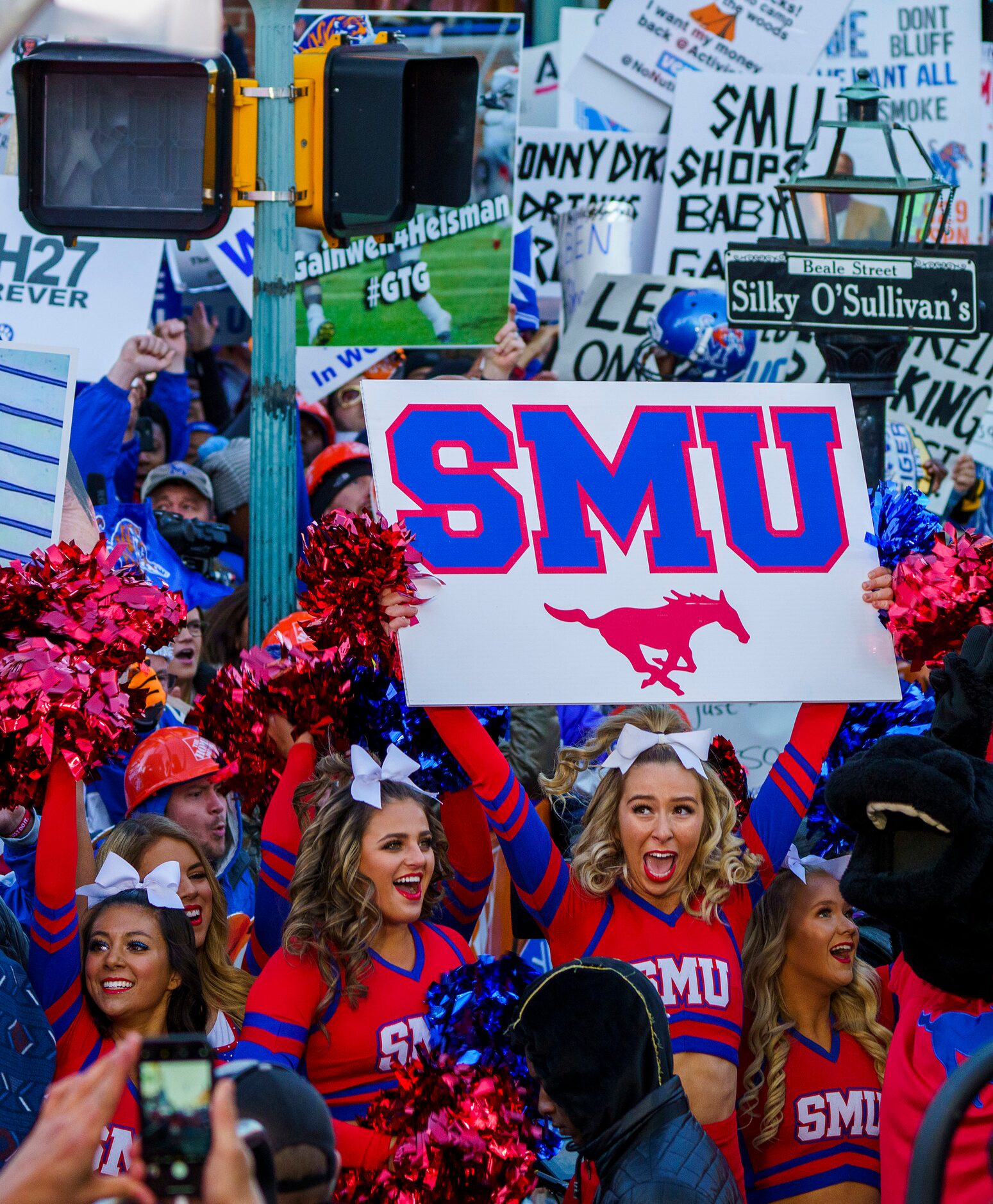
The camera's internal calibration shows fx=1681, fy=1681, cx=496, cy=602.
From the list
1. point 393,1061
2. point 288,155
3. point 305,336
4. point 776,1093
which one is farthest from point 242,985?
point 305,336

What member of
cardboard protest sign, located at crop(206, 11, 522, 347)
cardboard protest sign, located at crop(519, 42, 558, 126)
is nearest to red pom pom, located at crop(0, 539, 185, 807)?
cardboard protest sign, located at crop(206, 11, 522, 347)

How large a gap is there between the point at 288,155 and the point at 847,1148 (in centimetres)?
249

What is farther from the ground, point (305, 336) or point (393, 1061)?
point (305, 336)

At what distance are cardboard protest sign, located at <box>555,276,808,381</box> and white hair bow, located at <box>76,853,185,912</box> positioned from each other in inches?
155

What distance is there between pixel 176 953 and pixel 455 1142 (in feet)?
2.63

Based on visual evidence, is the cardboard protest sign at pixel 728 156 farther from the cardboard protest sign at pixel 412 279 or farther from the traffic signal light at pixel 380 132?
the traffic signal light at pixel 380 132

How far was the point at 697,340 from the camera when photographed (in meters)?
6.57

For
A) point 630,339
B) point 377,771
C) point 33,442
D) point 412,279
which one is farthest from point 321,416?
point 377,771

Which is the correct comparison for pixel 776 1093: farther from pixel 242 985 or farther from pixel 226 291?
pixel 226 291

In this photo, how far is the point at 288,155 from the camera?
3.92 meters

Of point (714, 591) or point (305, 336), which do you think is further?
point (305, 336)

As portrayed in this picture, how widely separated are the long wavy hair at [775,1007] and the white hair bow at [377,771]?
765 mm

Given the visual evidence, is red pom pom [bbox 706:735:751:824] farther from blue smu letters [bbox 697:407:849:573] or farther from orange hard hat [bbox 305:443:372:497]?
orange hard hat [bbox 305:443:372:497]

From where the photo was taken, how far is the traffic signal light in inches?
154
